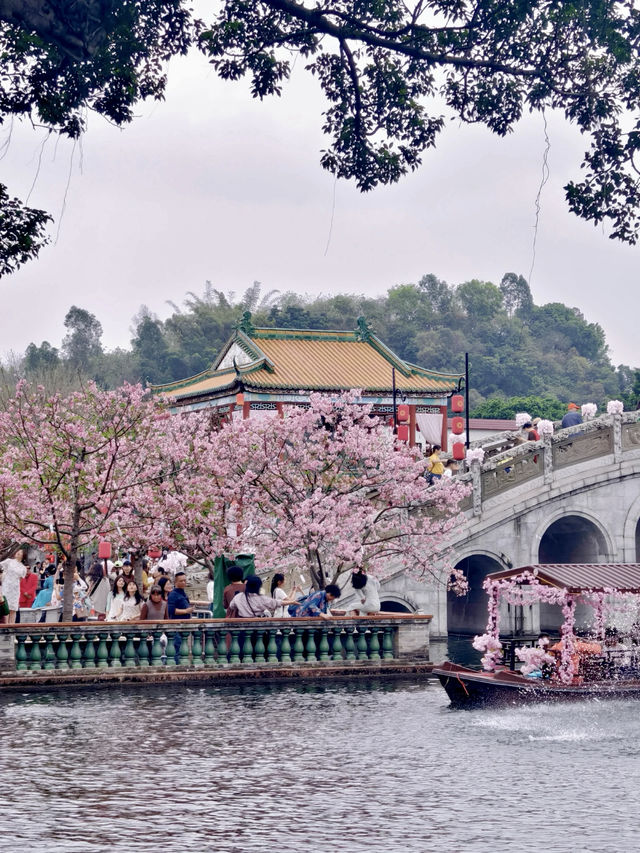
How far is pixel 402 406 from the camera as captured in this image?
49.0 meters

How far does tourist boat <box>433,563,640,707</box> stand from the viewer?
19.7 metres

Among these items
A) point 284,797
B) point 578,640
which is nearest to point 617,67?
point 284,797

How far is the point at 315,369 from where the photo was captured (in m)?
50.4

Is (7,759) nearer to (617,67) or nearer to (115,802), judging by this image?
(115,802)

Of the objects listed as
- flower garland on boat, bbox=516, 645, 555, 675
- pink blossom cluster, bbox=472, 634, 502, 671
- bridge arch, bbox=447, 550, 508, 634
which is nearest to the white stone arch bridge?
Result: bridge arch, bbox=447, 550, 508, 634

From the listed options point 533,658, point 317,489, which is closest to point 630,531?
point 317,489

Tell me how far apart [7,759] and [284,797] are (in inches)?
158

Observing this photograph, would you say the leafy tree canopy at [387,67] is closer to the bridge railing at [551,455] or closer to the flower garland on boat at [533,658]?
the flower garland on boat at [533,658]

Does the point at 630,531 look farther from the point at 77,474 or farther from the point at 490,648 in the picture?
the point at 77,474

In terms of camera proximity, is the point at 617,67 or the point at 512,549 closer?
the point at 617,67

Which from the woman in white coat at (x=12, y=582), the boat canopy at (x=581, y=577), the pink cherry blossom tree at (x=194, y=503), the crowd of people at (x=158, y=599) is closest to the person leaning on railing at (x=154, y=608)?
the crowd of people at (x=158, y=599)

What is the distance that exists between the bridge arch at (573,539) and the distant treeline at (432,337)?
55318mm

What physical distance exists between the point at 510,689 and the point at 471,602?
20.4 m

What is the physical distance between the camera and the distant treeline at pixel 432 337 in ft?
355
